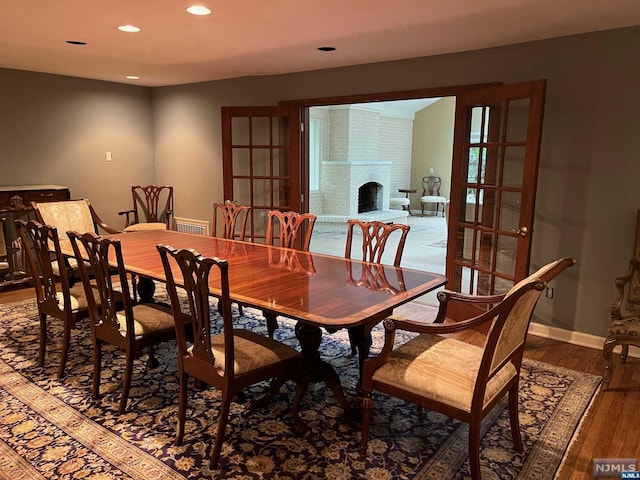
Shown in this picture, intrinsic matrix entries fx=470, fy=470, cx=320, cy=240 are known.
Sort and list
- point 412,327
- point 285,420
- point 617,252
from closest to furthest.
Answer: point 412,327 → point 285,420 → point 617,252

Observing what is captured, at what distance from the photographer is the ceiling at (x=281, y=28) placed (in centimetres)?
277

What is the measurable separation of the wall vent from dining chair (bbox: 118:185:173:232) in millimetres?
123

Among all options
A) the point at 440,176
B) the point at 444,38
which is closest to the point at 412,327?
the point at 444,38

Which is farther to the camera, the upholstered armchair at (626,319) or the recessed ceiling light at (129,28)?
the recessed ceiling light at (129,28)

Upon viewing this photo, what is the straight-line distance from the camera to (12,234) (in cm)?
478

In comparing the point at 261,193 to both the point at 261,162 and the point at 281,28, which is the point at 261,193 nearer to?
the point at 261,162

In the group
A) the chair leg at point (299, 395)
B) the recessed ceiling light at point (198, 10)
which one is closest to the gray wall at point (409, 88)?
the recessed ceiling light at point (198, 10)

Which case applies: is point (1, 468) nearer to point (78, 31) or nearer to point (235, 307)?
point (235, 307)

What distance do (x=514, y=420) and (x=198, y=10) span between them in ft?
9.44

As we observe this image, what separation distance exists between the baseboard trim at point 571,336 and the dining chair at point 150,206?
455cm

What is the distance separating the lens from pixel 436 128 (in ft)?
36.2

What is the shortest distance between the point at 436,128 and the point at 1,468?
34.4 ft

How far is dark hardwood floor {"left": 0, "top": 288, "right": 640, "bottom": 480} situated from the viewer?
223 cm

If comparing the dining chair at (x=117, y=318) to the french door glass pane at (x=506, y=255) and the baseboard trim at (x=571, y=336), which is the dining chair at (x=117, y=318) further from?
the baseboard trim at (x=571, y=336)
